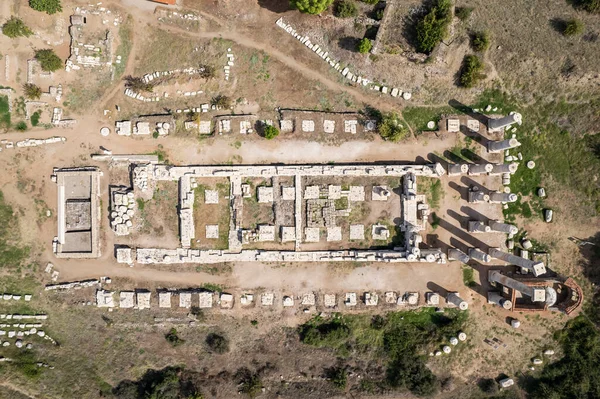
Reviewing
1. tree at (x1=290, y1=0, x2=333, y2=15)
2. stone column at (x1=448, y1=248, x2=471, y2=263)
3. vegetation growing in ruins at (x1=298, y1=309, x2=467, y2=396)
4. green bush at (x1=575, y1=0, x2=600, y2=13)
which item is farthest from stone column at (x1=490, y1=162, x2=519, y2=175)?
tree at (x1=290, y1=0, x2=333, y2=15)

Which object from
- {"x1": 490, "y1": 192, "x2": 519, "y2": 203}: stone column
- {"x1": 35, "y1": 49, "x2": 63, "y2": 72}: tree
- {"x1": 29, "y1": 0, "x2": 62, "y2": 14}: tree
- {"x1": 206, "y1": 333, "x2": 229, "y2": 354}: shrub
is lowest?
{"x1": 206, "y1": 333, "x2": 229, "y2": 354}: shrub

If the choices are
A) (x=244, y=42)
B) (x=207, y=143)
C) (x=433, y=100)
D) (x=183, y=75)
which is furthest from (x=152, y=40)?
(x=433, y=100)

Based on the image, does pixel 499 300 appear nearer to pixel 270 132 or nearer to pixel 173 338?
pixel 270 132

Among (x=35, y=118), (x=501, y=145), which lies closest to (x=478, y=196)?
(x=501, y=145)

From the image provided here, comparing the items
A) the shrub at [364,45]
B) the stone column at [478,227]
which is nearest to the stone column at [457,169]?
the stone column at [478,227]

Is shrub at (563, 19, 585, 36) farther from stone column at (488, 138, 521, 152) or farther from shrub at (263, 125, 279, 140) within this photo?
shrub at (263, 125, 279, 140)

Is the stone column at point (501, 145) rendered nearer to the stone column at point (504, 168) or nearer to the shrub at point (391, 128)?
the stone column at point (504, 168)
